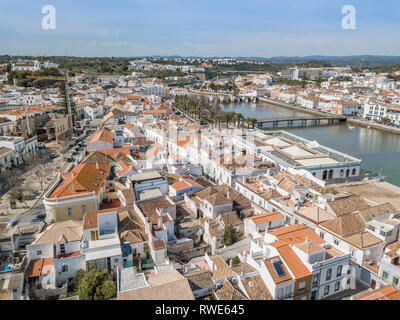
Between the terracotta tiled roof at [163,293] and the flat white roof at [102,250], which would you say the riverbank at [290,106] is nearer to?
the flat white roof at [102,250]

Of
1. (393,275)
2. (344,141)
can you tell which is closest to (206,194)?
(393,275)

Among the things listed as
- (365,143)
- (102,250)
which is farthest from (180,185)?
(365,143)

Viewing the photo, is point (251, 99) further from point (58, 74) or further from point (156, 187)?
point (156, 187)

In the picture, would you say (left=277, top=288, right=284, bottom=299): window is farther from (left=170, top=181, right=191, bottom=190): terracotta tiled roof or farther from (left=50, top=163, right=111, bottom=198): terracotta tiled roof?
(left=50, top=163, right=111, bottom=198): terracotta tiled roof

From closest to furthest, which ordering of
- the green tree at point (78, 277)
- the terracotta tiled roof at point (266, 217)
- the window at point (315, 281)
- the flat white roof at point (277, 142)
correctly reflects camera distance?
the window at point (315, 281), the green tree at point (78, 277), the terracotta tiled roof at point (266, 217), the flat white roof at point (277, 142)

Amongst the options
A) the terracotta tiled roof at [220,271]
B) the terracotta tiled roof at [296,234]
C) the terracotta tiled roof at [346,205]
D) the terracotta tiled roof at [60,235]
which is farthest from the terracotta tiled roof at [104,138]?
the terracotta tiled roof at [346,205]

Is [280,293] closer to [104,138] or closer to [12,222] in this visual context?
[12,222]
